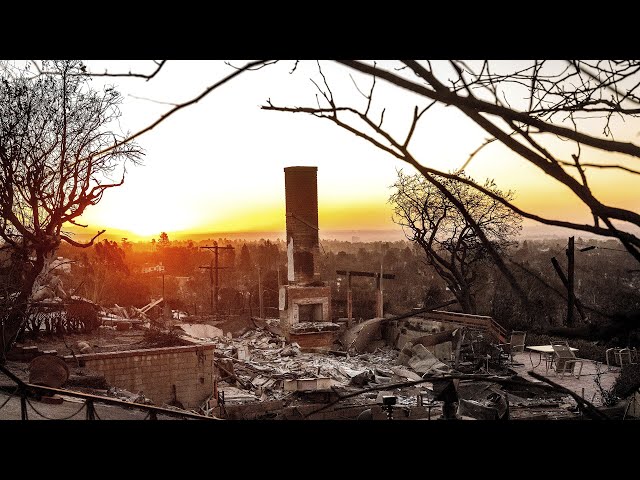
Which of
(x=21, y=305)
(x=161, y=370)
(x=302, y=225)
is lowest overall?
(x=161, y=370)

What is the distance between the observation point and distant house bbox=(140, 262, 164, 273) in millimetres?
8067

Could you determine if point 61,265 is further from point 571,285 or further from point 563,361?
point 571,285

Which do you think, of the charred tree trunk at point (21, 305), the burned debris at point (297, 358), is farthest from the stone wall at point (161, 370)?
the charred tree trunk at point (21, 305)

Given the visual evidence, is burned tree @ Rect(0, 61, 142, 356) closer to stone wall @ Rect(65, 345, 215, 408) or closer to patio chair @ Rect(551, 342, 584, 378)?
stone wall @ Rect(65, 345, 215, 408)

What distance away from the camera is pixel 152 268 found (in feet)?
27.0

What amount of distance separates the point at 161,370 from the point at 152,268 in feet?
7.59

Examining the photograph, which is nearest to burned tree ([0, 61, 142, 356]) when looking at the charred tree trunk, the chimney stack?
the charred tree trunk

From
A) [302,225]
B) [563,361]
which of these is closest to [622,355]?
[563,361]

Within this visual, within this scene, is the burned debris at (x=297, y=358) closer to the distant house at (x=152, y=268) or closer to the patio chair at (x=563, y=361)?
the patio chair at (x=563, y=361)

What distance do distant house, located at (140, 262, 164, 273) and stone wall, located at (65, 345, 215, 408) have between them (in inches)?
80.8

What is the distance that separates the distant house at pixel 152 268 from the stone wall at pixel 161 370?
6.73ft

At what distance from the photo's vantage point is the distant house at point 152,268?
26.5ft
